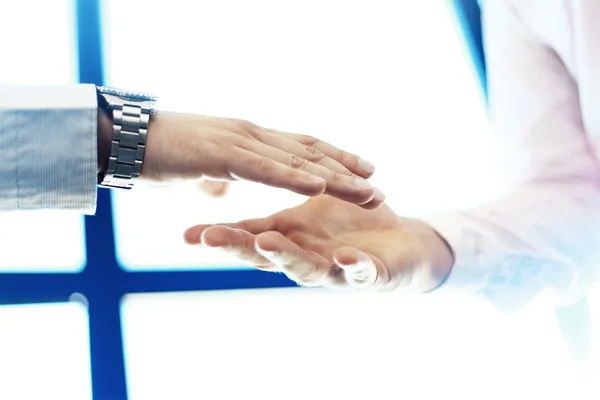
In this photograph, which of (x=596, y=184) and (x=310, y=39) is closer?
(x=596, y=184)

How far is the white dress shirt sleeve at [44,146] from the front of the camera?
0.87 m

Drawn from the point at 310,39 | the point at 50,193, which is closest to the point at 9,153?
the point at 50,193

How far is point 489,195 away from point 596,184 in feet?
2.65

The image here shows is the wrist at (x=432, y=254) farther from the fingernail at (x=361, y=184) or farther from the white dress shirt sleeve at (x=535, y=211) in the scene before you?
the fingernail at (x=361, y=184)

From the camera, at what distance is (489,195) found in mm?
2176

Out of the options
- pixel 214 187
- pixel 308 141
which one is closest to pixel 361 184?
pixel 308 141

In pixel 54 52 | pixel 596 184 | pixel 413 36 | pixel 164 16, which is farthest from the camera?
pixel 413 36

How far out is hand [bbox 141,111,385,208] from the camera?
2.87 ft

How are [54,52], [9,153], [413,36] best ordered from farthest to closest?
[413,36] → [54,52] → [9,153]

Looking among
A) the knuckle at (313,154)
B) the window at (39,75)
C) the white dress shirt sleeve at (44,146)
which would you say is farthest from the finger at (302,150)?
the window at (39,75)

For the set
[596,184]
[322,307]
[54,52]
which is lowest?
[322,307]

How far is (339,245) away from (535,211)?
51cm

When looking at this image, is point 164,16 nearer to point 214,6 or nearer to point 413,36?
point 214,6

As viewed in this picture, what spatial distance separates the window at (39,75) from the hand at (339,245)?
2.46 ft
